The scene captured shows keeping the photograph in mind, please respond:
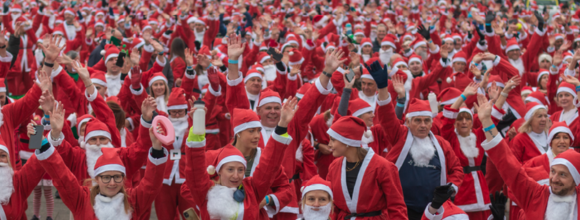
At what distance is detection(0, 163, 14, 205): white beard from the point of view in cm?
468

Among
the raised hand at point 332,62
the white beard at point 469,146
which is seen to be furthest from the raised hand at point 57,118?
the white beard at point 469,146

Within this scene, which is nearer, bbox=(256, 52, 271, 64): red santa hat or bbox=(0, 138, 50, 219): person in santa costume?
bbox=(0, 138, 50, 219): person in santa costume

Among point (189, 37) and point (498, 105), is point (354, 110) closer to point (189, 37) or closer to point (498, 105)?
point (498, 105)

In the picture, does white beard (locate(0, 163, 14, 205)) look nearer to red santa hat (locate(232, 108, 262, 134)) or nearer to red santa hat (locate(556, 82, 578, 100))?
red santa hat (locate(232, 108, 262, 134))

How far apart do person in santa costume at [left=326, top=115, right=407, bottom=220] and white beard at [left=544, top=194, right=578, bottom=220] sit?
3.73 feet

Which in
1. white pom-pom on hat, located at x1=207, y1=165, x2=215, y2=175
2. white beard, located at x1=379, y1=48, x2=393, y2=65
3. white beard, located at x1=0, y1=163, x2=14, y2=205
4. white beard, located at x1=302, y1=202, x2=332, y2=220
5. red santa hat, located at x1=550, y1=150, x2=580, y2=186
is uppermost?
red santa hat, located at x1=550, y1=150, x2=580, y2=186

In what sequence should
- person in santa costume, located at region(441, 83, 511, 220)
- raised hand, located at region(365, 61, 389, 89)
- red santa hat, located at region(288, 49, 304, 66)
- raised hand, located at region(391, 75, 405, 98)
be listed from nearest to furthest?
raised hand, located at region(365, 61, 389, 89) → raised hand, located at region(391, 75, 405, 98) → person in santa costume, located at region(441, 83, 511, 220) → red santa hat, located at region(288, 49, 304, 66)

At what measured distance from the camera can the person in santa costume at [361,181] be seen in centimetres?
446

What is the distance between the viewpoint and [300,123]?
220 inches

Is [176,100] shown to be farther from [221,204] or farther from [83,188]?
[221,204]

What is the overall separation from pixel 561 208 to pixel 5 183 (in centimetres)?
455

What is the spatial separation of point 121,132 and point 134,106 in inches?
60.5

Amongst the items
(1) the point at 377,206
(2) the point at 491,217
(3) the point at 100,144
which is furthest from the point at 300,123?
(2) the point at 491,217

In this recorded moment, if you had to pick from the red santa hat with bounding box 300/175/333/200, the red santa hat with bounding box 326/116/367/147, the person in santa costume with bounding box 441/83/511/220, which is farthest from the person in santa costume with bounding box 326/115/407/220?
the person in santa costume with bounding box 441/83/511/220
